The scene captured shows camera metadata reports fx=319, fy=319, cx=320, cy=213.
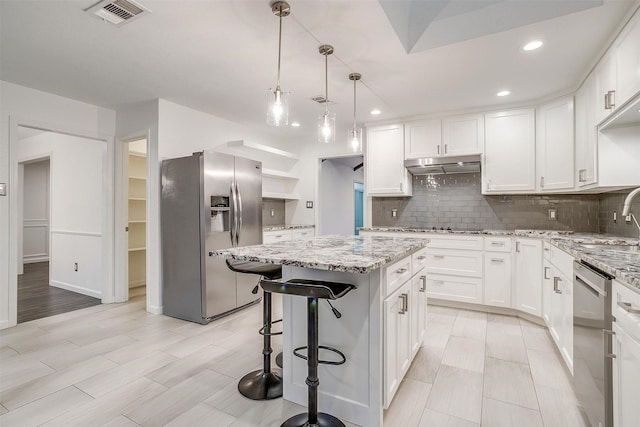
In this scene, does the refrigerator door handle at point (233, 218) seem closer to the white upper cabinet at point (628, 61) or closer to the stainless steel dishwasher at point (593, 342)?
the stainless steel dishwasher at point (593, 342)

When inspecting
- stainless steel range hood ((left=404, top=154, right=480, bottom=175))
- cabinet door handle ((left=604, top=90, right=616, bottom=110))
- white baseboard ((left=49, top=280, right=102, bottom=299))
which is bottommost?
white baseboard ((left=49, top=280, right=102, bottom=299))

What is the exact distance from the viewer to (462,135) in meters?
3.94

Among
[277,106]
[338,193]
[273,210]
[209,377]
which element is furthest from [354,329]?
[338,193]

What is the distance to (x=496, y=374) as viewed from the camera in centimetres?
221

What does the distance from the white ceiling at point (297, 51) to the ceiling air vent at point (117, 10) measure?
0.17ft

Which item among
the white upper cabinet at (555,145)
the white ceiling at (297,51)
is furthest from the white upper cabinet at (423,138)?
the white upper cabinet at (555,145)

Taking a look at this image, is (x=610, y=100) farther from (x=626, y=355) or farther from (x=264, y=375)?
(x=264, y=375)

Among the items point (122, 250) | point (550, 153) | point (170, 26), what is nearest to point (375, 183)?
point (550, 153)

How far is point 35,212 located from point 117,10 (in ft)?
24.4

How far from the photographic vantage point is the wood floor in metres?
3.55

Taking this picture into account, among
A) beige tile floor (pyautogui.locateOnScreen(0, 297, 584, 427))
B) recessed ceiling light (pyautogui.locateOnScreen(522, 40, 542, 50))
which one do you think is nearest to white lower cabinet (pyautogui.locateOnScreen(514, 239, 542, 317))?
beige tile floor (pyautogui.locateOnScreen(0, 297, 584, 427))

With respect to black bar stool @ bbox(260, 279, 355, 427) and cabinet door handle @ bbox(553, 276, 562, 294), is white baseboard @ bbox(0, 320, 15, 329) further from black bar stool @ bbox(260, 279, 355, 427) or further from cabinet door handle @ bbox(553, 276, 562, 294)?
cabinet door handle @ bbox(553, 276, 562, 294)

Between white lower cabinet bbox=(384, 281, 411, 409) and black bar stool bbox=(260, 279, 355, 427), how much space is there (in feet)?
0.81

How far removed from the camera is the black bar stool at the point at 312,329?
1.41 m
